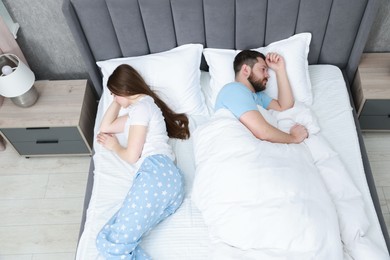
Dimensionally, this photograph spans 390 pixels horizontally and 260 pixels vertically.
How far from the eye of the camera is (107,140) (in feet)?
6.43

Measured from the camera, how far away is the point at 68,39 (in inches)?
89.9

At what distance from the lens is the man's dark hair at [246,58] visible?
1.97m

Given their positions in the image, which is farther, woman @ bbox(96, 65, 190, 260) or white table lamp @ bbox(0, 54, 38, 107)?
white table lamp @ bbox(0, 54, 38, 107)

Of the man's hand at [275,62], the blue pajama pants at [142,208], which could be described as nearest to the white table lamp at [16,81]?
the blue pajama pants at [142,208]

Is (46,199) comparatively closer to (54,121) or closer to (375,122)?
(54,121)

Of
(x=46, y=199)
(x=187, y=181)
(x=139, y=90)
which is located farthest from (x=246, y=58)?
(x=46, y=199)

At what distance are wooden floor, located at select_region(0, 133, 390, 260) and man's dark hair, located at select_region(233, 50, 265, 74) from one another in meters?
1.06

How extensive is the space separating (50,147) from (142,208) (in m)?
1.08

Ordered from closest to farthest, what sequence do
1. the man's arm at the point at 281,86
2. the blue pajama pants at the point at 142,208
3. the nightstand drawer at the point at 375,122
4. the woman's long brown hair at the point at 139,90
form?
the blue pajama pants at the point at 142,208 → the woman's long brown hair at the point at 139,90 → the man's arm at the point at 281,86 → the nightstand drawer at the point at 375,122

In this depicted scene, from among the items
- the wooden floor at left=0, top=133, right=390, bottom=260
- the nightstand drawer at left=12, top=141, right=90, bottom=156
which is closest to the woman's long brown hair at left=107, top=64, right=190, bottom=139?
the nightstand drawer at left=12, top=141, right=90, bottom=156

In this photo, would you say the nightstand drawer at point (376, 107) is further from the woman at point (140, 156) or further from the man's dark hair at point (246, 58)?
the woman at point (140, 156)

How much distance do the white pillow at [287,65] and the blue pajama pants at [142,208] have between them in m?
0.63

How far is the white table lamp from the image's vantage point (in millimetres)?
2027

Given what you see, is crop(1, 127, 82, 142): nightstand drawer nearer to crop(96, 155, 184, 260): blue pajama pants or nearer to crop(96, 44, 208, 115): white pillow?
crop(96, 44, 208, 115): white pillow
